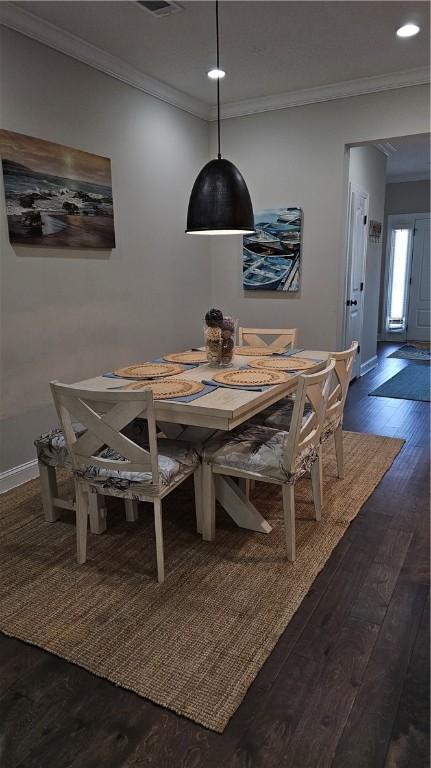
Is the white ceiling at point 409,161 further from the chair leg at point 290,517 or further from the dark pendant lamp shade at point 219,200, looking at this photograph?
the chair leg at point 290,517

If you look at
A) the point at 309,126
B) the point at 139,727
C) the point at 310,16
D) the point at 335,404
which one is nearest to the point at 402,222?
the point at 309,126

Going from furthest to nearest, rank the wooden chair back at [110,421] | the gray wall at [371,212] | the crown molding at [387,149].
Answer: the crown molding at [387,149] < the gray wall at [371,212] < the wooden chair back at [110,421]

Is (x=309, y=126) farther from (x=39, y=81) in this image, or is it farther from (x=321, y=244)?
(x=39, y=81)

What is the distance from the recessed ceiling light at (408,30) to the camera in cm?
297

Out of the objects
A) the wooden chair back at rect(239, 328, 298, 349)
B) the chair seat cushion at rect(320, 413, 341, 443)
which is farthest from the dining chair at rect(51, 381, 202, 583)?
the wooden chair back at rect(239, 328, 298, 349)

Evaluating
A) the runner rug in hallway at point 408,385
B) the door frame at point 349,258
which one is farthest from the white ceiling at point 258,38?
the runner rug in hallway at point 408,385

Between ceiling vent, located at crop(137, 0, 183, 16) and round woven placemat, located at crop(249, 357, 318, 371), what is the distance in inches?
79.0

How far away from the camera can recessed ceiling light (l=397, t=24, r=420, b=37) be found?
9.73 ft

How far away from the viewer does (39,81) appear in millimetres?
2934

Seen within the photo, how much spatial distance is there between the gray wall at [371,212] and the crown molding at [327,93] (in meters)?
1.13

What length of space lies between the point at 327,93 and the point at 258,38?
3.62 feet

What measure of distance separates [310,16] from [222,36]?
1.83ft

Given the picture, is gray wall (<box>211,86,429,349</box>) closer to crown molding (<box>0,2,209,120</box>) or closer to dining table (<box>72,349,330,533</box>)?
crown molding (<box>0,2,209,120</box>)

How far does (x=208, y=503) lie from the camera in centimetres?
238
